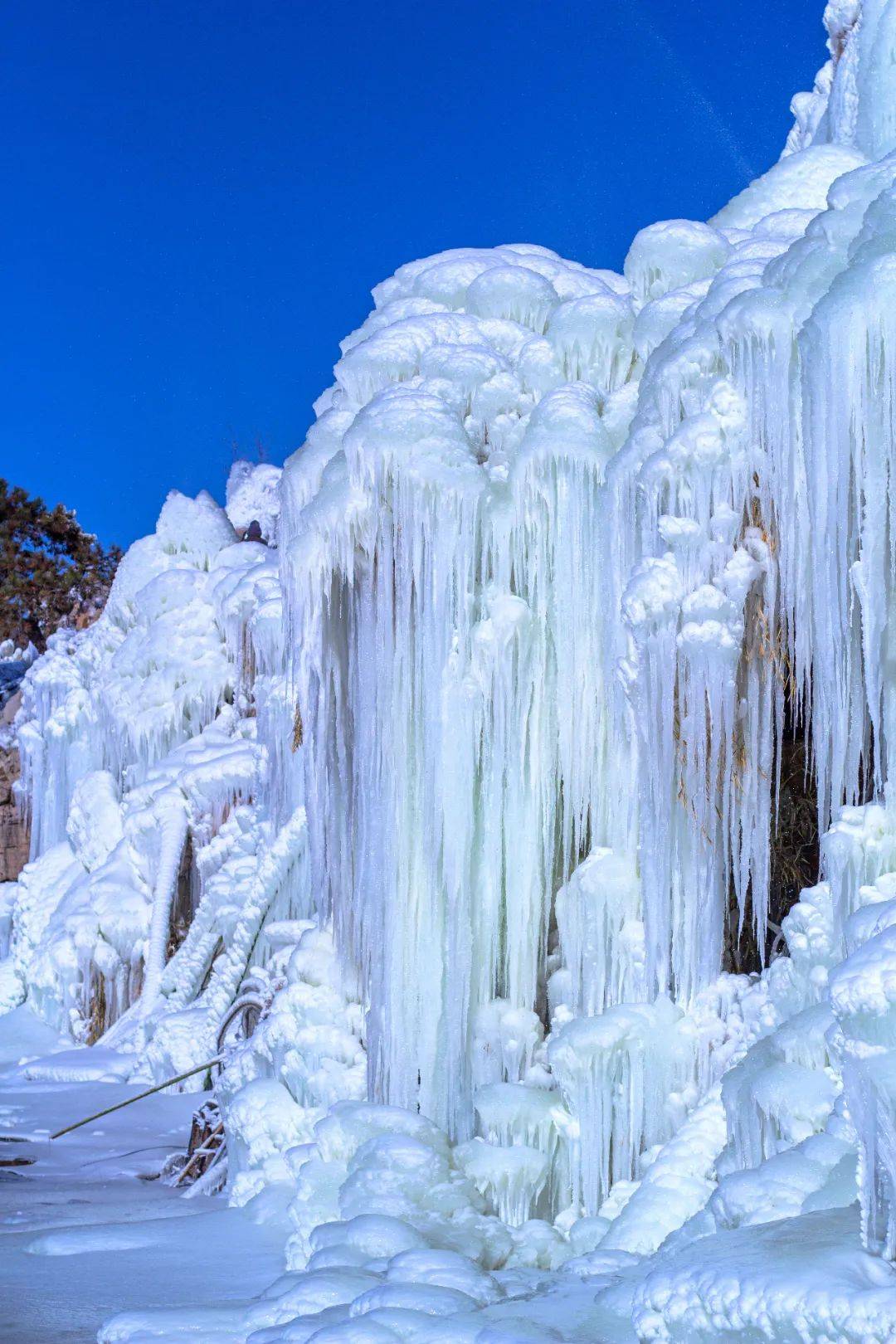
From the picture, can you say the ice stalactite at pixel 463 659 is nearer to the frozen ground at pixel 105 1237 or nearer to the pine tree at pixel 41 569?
the frozen ground at pixel 105 1237

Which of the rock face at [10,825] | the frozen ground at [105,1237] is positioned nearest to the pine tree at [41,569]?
the rock face at [10,825]

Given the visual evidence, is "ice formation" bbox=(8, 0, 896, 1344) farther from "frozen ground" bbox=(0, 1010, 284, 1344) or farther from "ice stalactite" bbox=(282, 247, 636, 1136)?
"frozen ground" bbox=(0, 1010, 284, 1344)

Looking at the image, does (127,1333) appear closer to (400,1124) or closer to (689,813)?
(400,1124)

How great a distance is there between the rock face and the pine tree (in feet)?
12.6

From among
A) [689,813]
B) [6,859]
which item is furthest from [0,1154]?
[6,859]

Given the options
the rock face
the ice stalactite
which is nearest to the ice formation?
the ice stalactite

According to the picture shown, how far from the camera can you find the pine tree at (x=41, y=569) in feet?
73.3

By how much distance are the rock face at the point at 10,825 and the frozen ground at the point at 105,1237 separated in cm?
790

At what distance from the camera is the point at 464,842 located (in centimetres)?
684

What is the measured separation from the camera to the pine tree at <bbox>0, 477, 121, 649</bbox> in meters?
22.3

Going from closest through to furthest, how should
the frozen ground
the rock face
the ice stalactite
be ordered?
the frozen ground → the ice stalactite → the rock face

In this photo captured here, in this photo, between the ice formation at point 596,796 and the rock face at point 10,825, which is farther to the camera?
the rock face at point 10,825

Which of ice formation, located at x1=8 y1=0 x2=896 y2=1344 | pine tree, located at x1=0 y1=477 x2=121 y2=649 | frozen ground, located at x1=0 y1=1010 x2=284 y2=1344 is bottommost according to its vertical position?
frozen ground, located at x1=0 y1=1010 x2=284 y2=1344

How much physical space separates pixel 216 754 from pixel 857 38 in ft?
26.3
